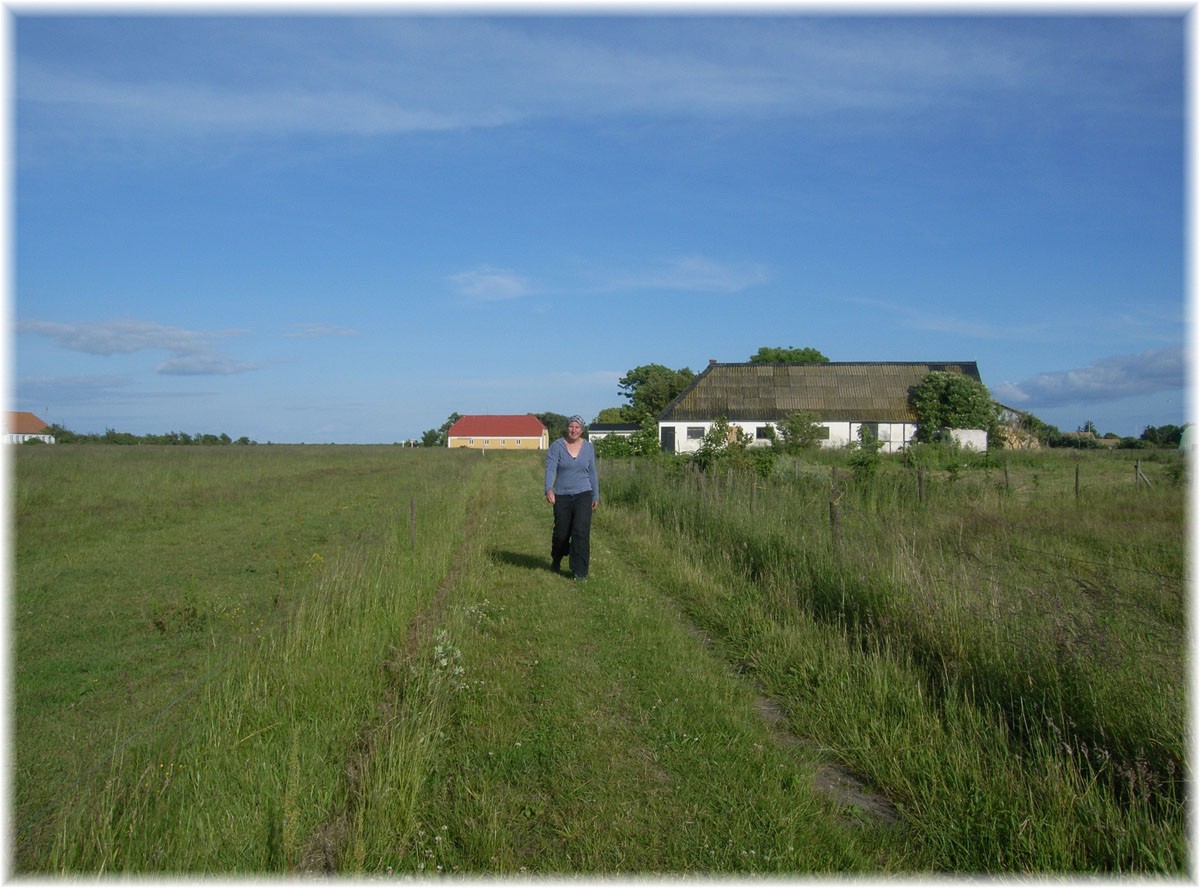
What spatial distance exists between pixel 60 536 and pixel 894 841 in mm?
15558

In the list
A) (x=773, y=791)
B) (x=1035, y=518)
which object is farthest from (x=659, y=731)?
(x=1035, y=518)

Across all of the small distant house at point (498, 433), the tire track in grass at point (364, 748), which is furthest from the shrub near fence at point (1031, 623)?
the small distant house at point (498, 433)

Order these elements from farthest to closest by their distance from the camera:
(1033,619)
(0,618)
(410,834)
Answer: (0,618) → (1033,619) → (410,834)

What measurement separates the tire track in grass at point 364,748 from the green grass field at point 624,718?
2 cm

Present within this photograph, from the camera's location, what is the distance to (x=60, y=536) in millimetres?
15086

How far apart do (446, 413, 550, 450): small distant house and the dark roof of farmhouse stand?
56.1 m

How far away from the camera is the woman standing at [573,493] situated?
10102 millimetres

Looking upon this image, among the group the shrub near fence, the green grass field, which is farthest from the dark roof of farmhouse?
the green grass field

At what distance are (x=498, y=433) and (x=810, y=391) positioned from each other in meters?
63.8

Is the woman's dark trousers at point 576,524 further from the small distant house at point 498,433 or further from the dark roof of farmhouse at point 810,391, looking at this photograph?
the small distant house at point 498,433

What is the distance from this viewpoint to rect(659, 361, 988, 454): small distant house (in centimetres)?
5122

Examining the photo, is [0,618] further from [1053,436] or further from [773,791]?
[1053,436]

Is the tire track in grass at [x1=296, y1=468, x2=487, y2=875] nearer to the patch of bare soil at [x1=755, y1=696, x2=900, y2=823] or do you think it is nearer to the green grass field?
the green grass field

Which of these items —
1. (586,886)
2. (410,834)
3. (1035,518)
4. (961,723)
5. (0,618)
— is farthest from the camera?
(1035,518)
